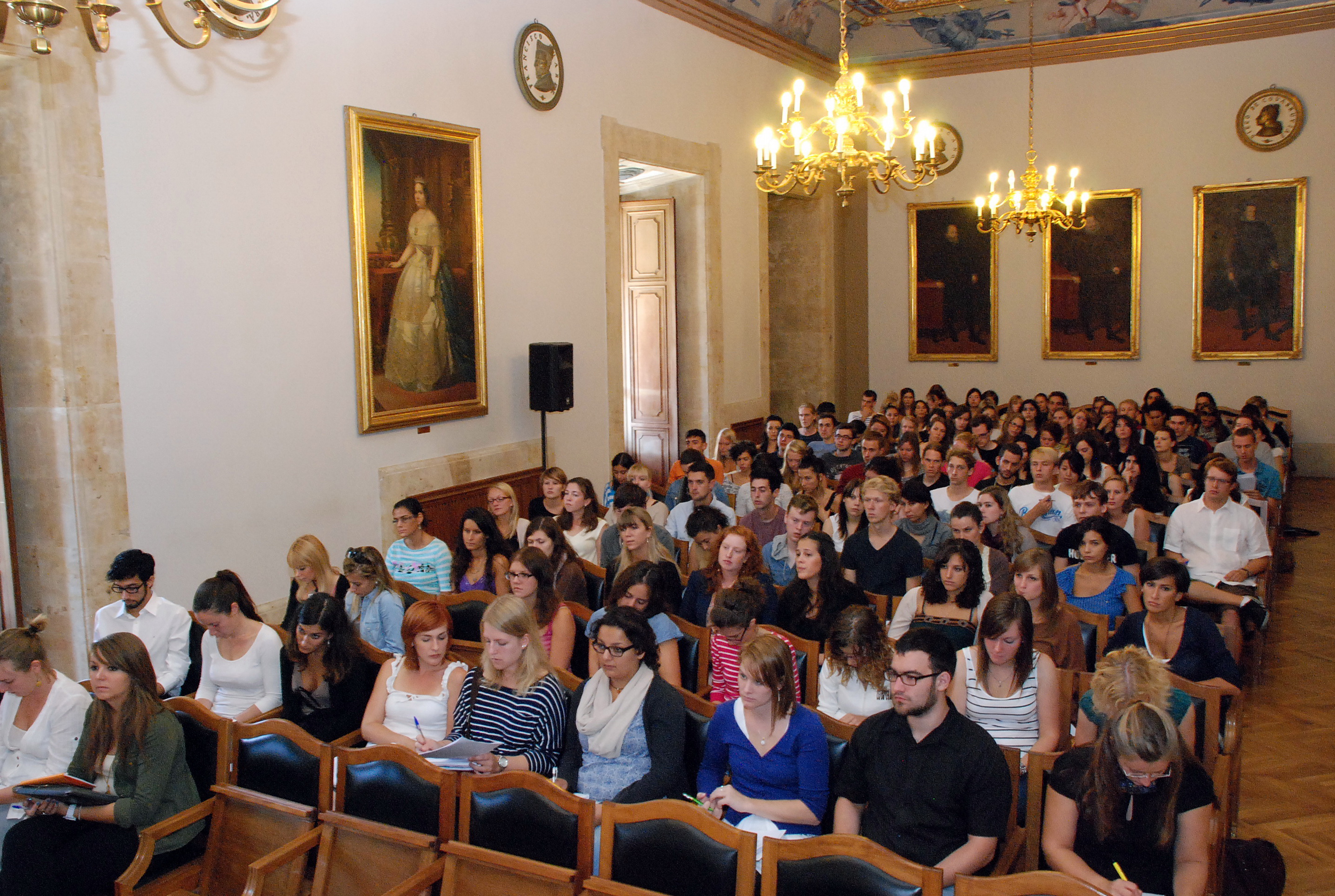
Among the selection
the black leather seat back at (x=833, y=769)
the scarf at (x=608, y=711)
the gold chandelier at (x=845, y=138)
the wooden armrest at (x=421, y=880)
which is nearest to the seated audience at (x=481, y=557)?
the scarf at (x=608, y=711)

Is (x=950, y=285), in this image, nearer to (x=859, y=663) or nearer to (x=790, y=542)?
(x=790, y=542)

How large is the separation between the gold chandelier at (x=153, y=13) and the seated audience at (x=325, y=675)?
2498 millimetres

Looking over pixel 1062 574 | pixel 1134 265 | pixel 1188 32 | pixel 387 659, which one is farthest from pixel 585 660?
pixel 1188 32

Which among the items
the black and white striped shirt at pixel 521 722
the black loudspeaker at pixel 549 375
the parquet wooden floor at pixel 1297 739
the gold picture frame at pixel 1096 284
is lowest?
the parquet wooden floor at pixel 1297 739

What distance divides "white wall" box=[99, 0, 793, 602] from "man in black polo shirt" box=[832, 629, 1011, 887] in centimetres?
458

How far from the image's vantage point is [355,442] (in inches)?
302

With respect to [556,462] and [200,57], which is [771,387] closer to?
[556,462]

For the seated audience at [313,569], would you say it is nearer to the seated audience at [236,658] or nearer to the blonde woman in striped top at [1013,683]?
the seated audience at [236,658]

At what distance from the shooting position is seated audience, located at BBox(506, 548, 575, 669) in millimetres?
5062

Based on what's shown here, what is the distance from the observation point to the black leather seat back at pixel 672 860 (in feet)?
10.4

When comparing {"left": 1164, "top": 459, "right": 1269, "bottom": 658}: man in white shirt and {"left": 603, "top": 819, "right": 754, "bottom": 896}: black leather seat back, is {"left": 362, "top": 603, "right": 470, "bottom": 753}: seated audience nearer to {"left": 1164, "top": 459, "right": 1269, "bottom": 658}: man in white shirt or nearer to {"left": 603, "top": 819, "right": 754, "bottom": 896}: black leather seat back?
{"left": 603, "top": 819, "right": 754, "bottom": 896}: black leather seat back

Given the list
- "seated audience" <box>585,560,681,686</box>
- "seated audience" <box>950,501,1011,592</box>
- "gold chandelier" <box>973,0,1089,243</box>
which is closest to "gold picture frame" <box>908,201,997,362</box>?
"gold chandelier" <box>973,0,1089,243</box>

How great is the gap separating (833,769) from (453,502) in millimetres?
5450

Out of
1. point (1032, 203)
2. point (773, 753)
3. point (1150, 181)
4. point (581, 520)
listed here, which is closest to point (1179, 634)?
point (773, 753)
